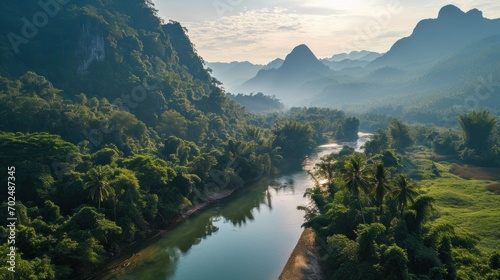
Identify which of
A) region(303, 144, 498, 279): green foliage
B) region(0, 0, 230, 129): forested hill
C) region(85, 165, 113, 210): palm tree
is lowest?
region(303, 144, 498, 279): green foliage

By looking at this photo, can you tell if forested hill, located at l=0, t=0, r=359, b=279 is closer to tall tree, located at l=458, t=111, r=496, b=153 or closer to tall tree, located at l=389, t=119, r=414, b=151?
tall tree, located at l=389, t=119, r=414, b=151

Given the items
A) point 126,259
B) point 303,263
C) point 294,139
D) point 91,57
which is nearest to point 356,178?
point 303,263

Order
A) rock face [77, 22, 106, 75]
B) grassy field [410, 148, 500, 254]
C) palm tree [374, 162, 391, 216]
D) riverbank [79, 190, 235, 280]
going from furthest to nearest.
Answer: rock face [77, 22, 106, 75] < grassy field [410, 148, 500, 254] < riverbank [79, 190, 235, 280] < palm tree [374, 162, 391, 216]

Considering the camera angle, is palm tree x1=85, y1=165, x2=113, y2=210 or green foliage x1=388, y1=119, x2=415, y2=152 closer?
palm tree x1=85, y1=165, x2=113, y2=210

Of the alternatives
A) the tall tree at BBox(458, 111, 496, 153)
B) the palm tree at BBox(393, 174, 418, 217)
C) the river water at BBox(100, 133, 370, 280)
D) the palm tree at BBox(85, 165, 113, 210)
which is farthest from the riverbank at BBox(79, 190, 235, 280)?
the tall tree at BBox(458, 111, 496, 153)

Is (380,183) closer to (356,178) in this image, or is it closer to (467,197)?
(356,178)

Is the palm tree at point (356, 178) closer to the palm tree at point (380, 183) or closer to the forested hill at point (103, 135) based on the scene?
the palm tree at point (380, 183)

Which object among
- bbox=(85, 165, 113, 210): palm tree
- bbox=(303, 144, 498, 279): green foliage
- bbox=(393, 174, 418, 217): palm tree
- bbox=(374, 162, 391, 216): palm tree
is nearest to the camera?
bbox=(303, 144, 498, 279): green foliage
